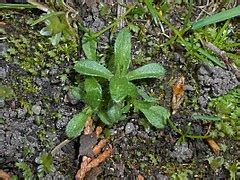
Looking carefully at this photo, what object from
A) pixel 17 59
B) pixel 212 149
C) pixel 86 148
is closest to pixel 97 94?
pixel 86 148

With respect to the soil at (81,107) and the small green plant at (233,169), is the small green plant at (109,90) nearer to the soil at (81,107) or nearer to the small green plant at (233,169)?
the soil at (81,107)

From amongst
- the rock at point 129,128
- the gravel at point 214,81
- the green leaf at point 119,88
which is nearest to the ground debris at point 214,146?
the gravel at point 214,81

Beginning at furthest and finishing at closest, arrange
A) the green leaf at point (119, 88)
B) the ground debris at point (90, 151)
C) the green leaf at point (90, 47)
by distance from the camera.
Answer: the green leaf at point (90, 47) < the ground debris at point (90, 151) < the green leaf at point (119, 88)

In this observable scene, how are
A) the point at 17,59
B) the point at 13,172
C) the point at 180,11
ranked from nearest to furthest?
the point at 13,172
the point at 17,59
the point at 180,11

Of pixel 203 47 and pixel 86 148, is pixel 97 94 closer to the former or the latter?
pixel 86 148

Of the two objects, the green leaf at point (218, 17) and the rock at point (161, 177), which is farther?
the green leaf at point (218, 17)

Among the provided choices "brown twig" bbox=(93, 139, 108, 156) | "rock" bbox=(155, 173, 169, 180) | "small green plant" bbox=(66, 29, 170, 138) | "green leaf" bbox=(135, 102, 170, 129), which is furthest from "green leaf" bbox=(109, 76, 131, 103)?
"rock" bbox=(155, 173, 169, 180)

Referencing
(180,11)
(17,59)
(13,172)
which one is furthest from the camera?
(180,11)

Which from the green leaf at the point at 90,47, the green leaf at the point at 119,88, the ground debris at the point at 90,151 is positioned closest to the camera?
the green leaf at the point at 119,88
